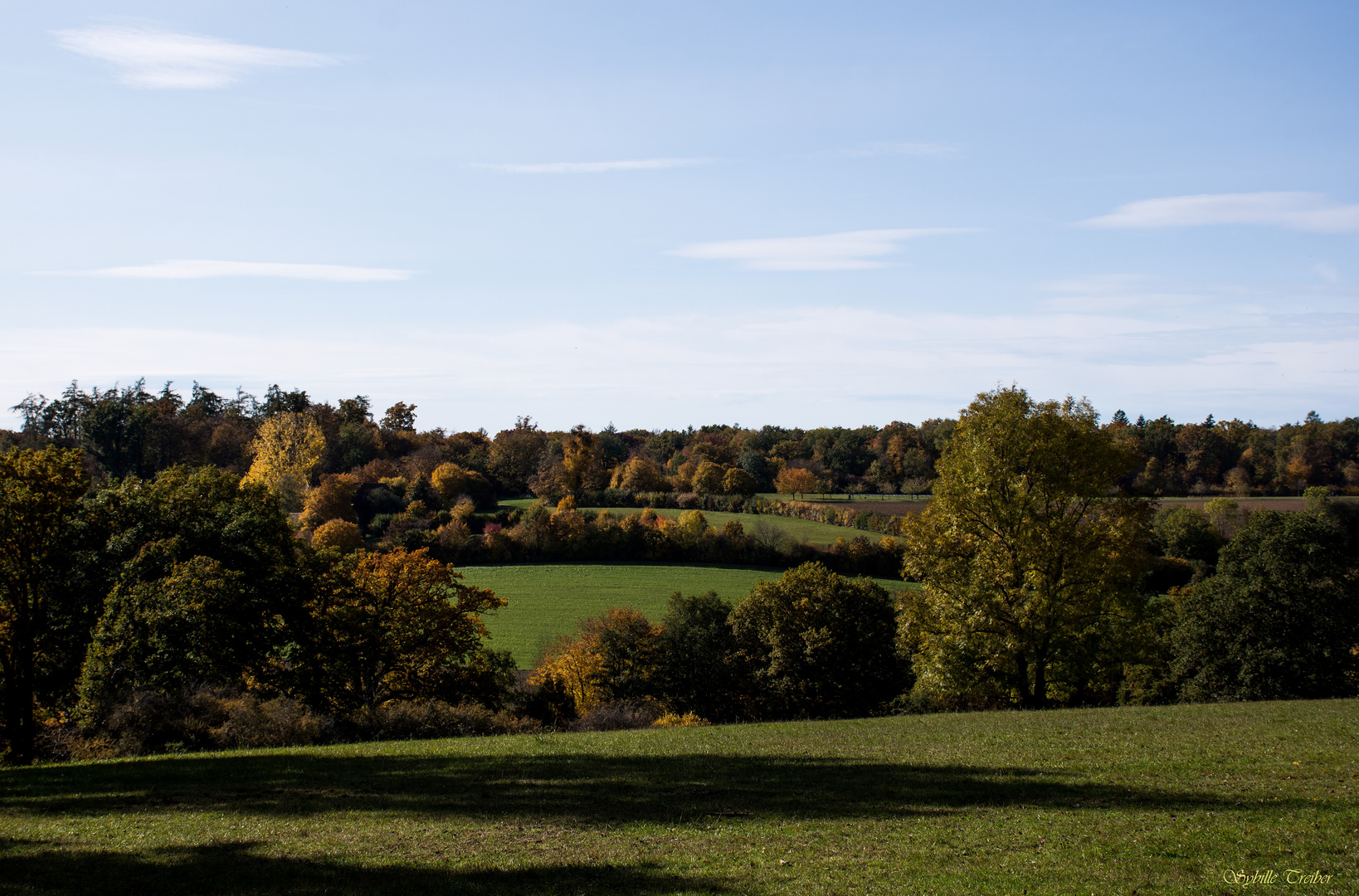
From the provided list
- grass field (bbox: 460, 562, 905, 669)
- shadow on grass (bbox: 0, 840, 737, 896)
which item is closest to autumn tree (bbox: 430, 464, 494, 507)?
grass field (bbox: 460, 562, 905, 669)

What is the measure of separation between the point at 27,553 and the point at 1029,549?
29472 mm

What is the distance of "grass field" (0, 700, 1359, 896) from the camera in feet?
30.2

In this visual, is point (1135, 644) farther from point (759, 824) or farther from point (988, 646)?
point (759, 824)

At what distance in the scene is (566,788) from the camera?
13922 mm

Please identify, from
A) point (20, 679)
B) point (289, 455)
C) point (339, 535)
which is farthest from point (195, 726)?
point (289, 455)

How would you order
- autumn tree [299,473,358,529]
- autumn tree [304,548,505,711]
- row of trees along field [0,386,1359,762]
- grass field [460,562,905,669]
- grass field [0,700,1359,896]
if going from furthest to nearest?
1. autumn tree [299,473,358,529]
2. grass field [460,562,905,669]
3. autumn tree [304,548,505,711]
4. row of trees along field [0,386,1359,762]
5. grass field [0,700,1359,896]

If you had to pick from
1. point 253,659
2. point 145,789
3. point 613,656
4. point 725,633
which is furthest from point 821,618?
point 145,789

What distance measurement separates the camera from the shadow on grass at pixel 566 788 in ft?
40.4

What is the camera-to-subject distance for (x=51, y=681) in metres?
23.5

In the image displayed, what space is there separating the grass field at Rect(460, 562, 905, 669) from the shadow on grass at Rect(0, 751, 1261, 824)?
1455 inches

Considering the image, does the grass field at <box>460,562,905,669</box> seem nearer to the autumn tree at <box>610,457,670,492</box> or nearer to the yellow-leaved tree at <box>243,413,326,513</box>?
the yellow-leaved tree at <box>243,413,326,513</box>

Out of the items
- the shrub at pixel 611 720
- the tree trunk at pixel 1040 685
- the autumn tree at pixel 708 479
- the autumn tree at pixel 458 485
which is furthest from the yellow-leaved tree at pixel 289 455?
the tree trunk at pixel 1040 685

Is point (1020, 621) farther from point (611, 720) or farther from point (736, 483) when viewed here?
point (736, 483)

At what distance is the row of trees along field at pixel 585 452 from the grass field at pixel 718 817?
7973 centimetres
